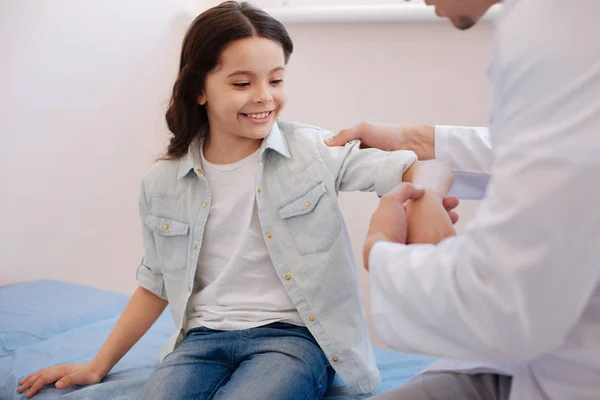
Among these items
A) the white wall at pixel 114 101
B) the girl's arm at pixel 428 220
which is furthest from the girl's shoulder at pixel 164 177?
the white wall at pixel 114 101

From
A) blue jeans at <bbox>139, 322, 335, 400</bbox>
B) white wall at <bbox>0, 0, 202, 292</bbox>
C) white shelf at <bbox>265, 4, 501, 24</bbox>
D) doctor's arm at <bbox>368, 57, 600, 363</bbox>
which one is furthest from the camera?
white wall at <bbox>0, 0, 202, 292</bbox>

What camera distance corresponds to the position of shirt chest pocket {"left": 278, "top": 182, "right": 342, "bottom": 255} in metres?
1.36

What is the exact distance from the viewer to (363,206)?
2.20 metres

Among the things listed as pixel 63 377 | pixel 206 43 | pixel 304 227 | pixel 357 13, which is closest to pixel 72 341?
pixel 63 377

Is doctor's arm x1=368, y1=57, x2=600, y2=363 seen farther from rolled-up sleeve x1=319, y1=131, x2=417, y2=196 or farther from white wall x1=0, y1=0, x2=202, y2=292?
white wall x1=0, y1=0, x2=202, y2=292

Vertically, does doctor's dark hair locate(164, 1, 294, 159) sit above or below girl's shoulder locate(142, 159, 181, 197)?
above

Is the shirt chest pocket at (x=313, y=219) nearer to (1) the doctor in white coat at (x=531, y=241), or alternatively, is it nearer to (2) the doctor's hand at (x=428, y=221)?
(2) the doctor's hand at (x=428, y=221)

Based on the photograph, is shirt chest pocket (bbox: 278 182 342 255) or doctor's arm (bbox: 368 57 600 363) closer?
doctor's arm (bbox: 368 57 600 363)

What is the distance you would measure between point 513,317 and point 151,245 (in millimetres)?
972

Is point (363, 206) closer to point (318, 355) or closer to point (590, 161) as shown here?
point (318, 355)

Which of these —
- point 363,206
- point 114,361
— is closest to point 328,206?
point 114,361

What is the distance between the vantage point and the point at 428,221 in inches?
36.3

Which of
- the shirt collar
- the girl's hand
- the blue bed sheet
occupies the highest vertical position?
the shirt collar

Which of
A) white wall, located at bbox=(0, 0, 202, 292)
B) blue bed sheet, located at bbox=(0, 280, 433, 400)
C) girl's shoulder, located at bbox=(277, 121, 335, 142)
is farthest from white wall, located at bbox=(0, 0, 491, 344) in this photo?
girl's shoulder, located at bbox=(277, 121, 335, 142)
